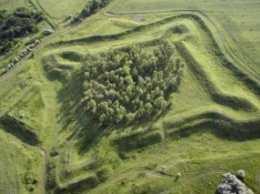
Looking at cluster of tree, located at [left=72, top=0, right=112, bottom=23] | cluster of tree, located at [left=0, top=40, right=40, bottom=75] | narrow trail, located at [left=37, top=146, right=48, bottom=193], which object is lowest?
narrow trail, located at [left=37, top=146, right=48, bottom=193]

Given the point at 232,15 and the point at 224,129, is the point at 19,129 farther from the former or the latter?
the point at 232,15

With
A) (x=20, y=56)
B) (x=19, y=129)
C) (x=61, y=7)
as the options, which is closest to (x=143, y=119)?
(x=19, y=129)

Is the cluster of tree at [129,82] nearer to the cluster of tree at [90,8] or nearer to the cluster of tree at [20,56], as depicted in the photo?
the cluster of tree at [20,56]

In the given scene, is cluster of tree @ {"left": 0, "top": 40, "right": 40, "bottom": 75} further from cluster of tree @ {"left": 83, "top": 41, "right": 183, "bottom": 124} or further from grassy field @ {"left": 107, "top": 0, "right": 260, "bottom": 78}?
grassy field @ {"left": 107, "top": 0, "right": 260, "bottom": 78}

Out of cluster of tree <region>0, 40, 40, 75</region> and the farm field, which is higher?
cluster of tree <region>0, 40, 40, 75</region>

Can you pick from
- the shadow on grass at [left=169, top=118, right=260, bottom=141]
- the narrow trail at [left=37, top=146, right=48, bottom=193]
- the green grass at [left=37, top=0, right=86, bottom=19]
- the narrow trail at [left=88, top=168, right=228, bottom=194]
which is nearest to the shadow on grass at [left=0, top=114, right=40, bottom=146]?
the narrow trail at [left=37, top=146, right=48, bottom=193]

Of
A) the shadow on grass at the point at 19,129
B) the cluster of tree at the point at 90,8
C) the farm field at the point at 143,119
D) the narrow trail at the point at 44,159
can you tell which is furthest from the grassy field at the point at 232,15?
the shadow on grass at the point at 19,129
